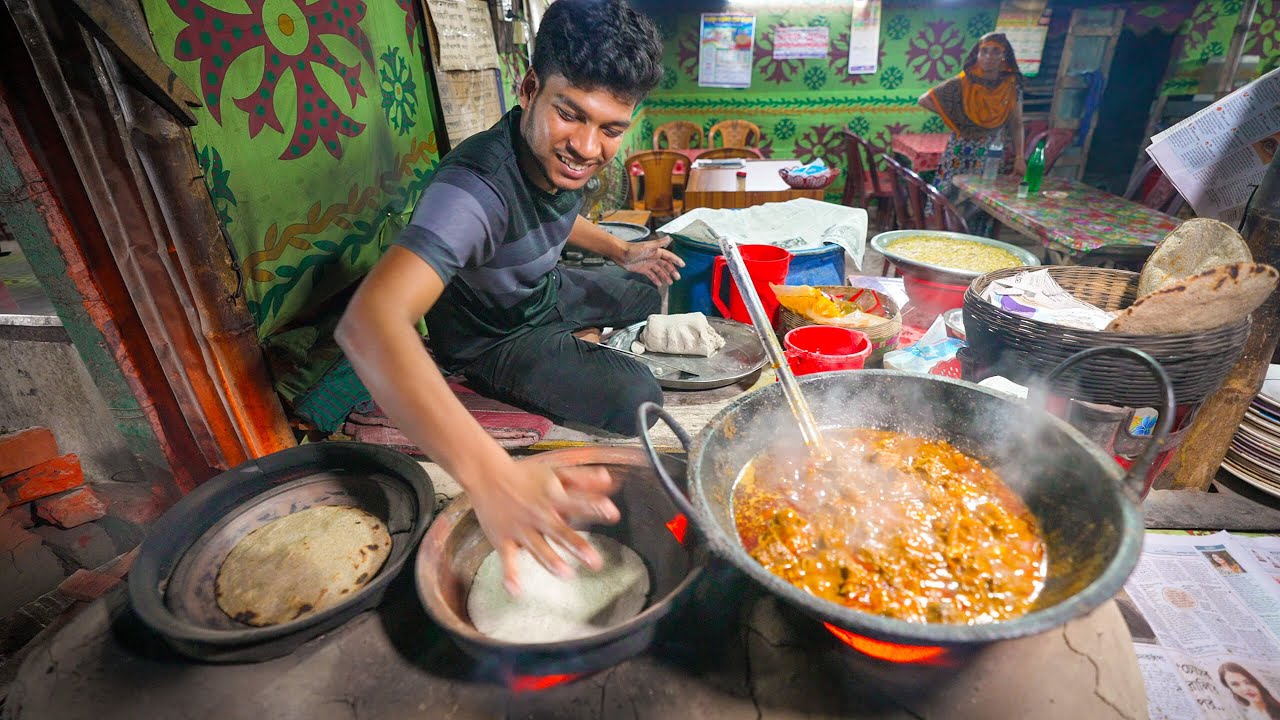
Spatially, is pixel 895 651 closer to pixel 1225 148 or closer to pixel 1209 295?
pixel 1209 295

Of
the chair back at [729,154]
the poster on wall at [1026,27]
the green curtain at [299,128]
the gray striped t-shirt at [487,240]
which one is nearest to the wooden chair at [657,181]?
the chair back at [729,154]

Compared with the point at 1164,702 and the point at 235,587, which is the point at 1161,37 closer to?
the point at 1164,702

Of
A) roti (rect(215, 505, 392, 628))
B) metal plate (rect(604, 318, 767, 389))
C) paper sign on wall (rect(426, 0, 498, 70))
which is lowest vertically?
roti (rect(215, 505, 392, 628))

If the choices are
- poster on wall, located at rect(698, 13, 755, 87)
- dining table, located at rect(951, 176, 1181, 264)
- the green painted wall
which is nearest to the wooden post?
dining table, located at rect(951, 176, 1181, 264)

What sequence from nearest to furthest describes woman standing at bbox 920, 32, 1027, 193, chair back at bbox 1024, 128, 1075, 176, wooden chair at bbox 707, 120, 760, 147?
1. woman standing at bbox 920, 32, 1027, 193
2. chair back at bbox 1024, 128, 1075, 176
3. wooden chair at bbox 707, 120, 760, 147

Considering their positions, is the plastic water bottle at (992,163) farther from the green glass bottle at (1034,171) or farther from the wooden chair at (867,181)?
the wooden chair at (867,181)

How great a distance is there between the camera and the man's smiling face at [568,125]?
177 centimetres

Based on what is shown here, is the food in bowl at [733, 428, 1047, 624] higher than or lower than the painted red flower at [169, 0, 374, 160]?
lower

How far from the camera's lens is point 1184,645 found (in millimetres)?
1712

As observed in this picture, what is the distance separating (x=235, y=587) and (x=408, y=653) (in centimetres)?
54

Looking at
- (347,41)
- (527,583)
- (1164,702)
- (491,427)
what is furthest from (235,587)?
(1164,702)

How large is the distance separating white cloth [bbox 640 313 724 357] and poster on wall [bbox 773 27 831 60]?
26.3 ft

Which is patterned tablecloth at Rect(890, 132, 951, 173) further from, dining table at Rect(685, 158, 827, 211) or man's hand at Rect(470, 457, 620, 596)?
man's hand at Rect(470, 457, 620, 596)

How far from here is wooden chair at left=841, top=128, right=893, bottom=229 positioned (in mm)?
7176
